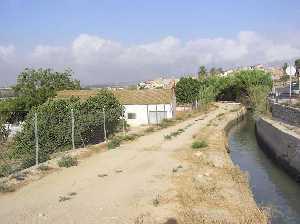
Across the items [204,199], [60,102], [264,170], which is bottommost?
[264,170]

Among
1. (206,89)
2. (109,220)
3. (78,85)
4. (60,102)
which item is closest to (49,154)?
(60,102)

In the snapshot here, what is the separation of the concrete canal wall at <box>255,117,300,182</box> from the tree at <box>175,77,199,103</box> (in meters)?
39.4

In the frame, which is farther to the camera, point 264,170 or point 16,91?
point 16,91

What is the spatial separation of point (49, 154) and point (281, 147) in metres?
12.8

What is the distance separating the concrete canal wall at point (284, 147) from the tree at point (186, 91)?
129 ft

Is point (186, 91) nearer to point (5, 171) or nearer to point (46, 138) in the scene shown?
point (46, 138)

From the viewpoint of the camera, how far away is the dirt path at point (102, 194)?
458 inches

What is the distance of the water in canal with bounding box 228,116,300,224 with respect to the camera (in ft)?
54.5

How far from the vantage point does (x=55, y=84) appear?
78.3 meters

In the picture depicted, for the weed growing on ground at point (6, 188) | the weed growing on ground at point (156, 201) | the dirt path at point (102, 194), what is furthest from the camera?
the weed growing on ground at point (6, 188)

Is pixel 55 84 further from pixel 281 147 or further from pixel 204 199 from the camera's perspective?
pixel 204 199

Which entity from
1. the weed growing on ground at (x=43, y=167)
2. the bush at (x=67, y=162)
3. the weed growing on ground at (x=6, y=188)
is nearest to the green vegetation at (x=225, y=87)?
the bush at (x=67, y=162)

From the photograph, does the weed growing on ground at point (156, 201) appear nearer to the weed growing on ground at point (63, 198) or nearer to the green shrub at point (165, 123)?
the weed growing on ground at point (63, 198)

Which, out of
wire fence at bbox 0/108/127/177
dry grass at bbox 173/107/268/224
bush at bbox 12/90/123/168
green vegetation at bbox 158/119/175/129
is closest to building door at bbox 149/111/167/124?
green vegetation at bbox 158/119/175/129
